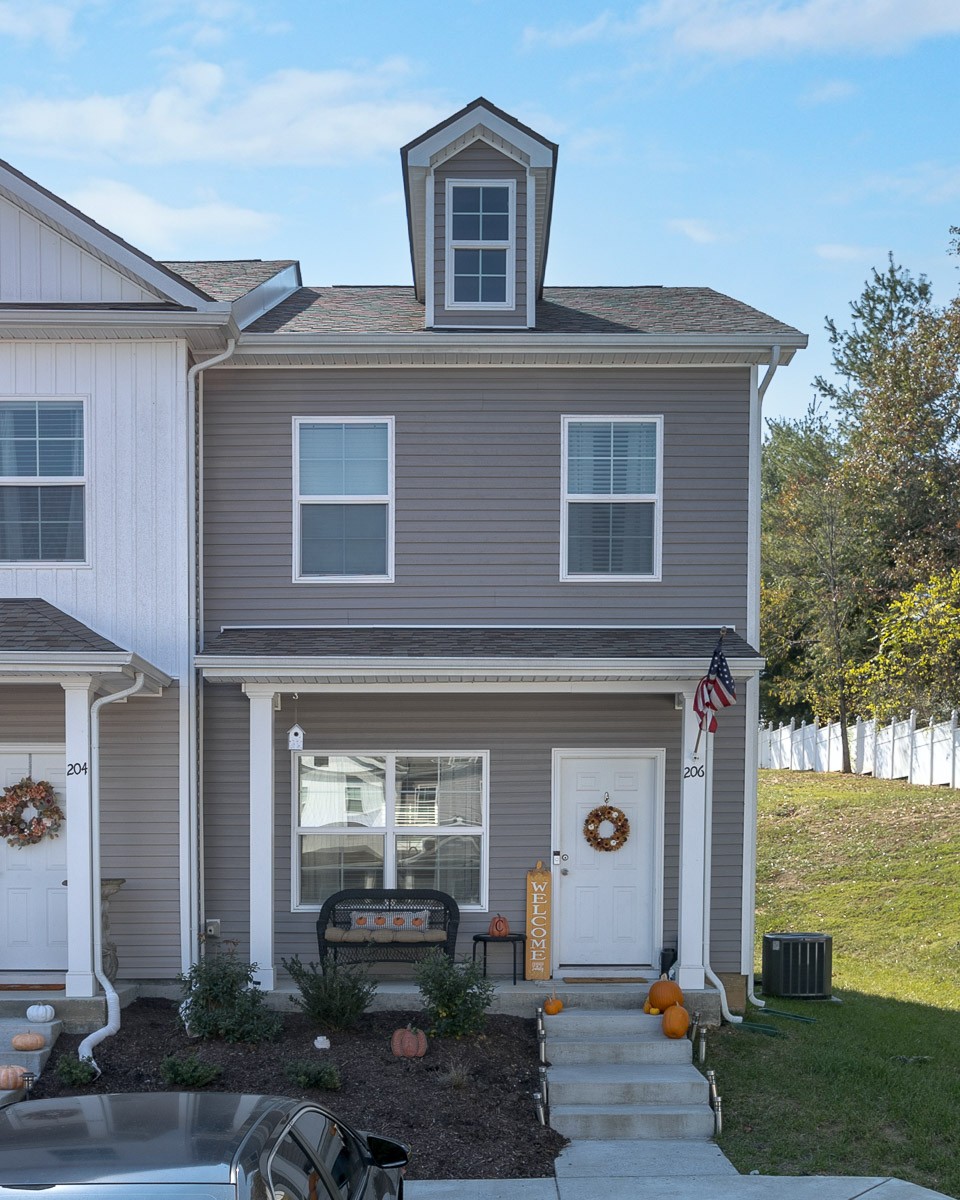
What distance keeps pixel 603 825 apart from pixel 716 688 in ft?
7.13

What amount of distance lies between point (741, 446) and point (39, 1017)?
8.01 metres

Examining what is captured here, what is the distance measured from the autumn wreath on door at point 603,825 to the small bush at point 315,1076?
3534 millimetres

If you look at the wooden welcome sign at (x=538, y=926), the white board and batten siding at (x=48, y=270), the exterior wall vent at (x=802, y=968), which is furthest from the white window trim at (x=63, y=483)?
the exterior wall vent at (x=802, y=968)

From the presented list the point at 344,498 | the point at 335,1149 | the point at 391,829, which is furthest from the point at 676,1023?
the point at 344,498

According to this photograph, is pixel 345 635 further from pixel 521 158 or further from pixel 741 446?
pixel 521 158

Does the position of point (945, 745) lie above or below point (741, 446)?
below

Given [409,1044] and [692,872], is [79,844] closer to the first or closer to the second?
[409,1044]

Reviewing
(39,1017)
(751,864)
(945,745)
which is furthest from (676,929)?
(945,745)

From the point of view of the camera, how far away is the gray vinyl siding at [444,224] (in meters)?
11.5

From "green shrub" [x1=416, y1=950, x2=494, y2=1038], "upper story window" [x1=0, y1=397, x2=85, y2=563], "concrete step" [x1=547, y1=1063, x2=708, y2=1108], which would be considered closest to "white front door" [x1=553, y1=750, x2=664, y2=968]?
"green shrub" [x1=416, y1=950, x2=494, y2=1038]

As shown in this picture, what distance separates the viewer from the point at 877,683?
87.1 feet

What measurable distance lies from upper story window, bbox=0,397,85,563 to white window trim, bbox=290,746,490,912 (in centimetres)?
295

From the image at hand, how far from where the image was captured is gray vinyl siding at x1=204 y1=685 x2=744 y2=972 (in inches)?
443

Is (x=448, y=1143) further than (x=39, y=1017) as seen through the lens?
No
